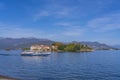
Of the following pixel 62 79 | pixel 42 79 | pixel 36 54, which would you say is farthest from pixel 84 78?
pixel 36 54

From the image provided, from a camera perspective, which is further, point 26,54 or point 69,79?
point 26,54

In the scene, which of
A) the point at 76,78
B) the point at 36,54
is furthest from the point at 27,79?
the point at 36,54

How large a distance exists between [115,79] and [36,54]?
14253 cm

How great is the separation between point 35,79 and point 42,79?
4.66 ft

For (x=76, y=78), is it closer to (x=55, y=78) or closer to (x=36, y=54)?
(x=55, y=78)

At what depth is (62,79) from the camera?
161 feet

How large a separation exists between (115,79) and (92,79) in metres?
4.81

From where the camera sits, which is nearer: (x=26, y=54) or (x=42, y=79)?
(x=42, y=79)

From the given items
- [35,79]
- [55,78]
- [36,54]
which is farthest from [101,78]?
[36,54]

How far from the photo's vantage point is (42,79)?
48.7 m

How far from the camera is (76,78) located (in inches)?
1982

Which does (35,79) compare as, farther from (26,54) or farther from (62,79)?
(26,54)

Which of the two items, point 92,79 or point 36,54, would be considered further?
point 36,54

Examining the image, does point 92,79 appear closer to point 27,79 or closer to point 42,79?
point 42,79
